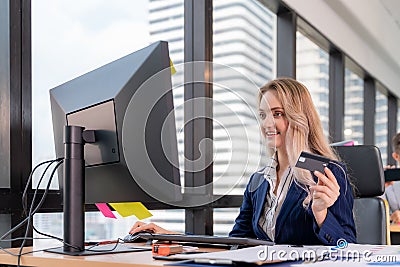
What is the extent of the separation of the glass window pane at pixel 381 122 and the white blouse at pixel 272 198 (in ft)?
16.1

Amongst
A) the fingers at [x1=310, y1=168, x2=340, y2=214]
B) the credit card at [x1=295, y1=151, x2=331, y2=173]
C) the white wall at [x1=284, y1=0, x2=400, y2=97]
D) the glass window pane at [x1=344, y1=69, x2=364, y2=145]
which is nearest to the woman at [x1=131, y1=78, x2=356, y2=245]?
the fingers at [x1=310, y1=168, x2=340, y2=214]

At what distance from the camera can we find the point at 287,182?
195cm

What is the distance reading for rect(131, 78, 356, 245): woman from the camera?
1.79m

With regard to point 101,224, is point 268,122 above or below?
above

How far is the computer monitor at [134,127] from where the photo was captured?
1.36 meters

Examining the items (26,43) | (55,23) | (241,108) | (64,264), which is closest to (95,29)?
(55,23)

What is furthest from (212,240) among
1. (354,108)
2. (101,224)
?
(354,108)

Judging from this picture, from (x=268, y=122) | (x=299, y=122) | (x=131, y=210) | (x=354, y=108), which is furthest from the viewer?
(x=354, y=108)

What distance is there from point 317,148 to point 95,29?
3.28 feet

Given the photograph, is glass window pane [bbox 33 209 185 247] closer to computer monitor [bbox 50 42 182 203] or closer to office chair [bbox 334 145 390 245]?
computer monitor [bbox 50 42 182 203]

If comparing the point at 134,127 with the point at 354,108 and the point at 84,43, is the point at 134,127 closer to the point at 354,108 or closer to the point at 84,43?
the point at 84,43

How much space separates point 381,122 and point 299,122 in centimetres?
529

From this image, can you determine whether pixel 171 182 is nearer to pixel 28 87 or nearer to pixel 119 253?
pixel 119 253

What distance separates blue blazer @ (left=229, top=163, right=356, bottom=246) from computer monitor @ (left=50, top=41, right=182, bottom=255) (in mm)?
493
